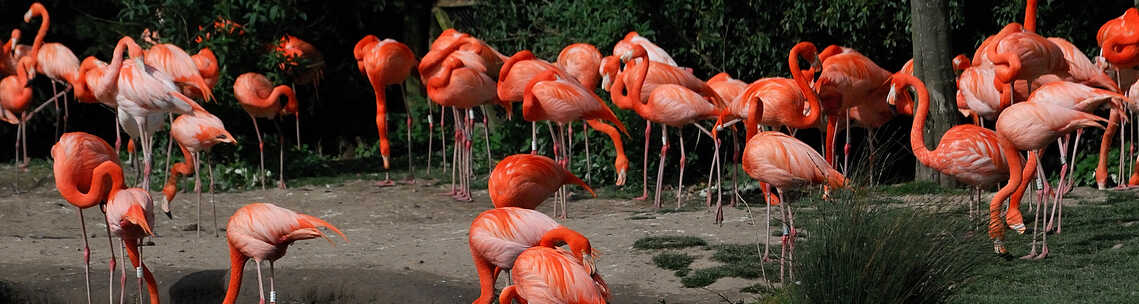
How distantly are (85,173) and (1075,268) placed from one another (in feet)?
14.4

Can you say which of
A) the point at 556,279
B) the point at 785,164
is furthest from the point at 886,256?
the point at 785,164

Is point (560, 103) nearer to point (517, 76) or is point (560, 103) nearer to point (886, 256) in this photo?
point (517, 76)

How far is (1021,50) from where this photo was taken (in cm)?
618

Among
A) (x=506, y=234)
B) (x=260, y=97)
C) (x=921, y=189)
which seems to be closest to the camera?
(x=506, y=234)

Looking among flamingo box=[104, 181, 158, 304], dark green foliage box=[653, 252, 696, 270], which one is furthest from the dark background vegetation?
flamingo box=[104, 181, 158, 304]

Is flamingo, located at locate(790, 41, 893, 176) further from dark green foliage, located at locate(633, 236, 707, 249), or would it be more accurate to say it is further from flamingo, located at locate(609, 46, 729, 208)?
dark green foliage, located at locate(633, 236, 707, 249)

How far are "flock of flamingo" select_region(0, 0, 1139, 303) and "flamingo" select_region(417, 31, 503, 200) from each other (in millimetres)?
15

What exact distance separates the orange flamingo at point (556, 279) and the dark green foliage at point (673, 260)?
143 centimetres

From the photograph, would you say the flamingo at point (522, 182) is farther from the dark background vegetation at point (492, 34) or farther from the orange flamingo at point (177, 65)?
the orange flamingo at point (177, 65)

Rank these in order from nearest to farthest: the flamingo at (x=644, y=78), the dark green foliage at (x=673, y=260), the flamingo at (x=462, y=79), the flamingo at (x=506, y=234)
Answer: the flamingo at (x=506, y=234), the dark green foliage at (x=673, y=260), the flamingo at (x=644, y=78), the flamingo at (x=462, y=79)

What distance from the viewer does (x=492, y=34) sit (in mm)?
10273

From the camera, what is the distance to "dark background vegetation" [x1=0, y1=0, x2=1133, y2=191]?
28.1 ft

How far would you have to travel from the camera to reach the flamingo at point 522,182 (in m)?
5.45

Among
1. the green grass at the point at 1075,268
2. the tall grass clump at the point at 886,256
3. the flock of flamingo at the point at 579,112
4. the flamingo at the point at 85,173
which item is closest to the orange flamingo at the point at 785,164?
the flock of flamingo at the point at 579,112
